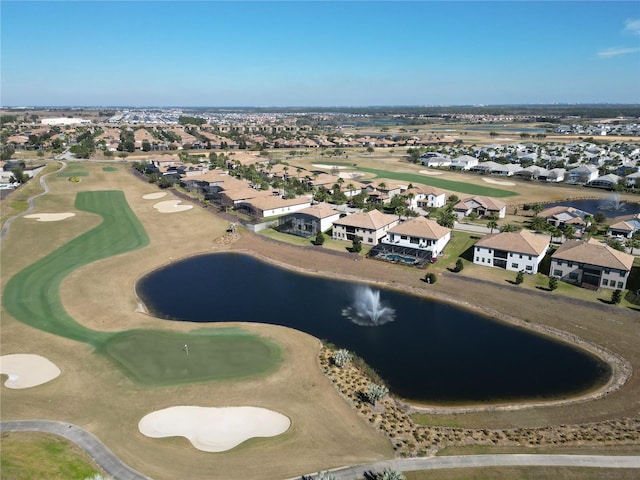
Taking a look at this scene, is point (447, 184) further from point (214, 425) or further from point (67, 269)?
point (214, 425)

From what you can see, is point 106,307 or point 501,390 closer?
point 501,390

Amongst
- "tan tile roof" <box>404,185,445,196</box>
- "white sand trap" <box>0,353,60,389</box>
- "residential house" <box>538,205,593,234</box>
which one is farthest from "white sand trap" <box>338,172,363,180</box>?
"white sand trap" <box>0,353,60,389</box>

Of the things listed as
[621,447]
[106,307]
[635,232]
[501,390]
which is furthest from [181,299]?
[635,232]

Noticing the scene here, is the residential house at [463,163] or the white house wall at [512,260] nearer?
the white house wall at [512,260]

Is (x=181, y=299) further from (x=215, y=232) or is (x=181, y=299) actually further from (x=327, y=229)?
(x=327, y=229)

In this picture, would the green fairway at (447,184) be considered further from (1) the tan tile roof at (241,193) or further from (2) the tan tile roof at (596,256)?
(2) the tan tile roof at (596,256)

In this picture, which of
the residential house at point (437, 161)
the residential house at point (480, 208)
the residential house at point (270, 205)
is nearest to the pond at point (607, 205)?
the residential house at point (480, 208)
